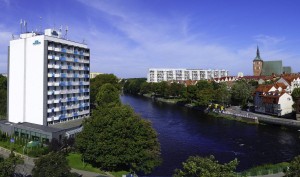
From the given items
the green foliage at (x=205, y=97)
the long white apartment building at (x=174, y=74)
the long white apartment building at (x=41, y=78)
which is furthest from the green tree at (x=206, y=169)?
the long white apartment building at (x=174, y=74)

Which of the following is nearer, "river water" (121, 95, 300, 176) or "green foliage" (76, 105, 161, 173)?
"green foliage" (76, 105, 161, 173)

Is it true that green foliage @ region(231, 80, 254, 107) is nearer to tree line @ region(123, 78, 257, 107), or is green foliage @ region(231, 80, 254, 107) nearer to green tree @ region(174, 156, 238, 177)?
tree line @ region(123, 78, 257, 107)

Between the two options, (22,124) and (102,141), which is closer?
(102,141)

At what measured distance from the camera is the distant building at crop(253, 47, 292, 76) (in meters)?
133

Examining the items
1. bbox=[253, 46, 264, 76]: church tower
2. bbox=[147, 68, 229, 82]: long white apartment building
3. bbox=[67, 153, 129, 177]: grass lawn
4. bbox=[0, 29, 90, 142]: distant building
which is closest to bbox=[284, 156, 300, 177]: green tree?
bbox=[67, 153, 129, 177]: grass lawn

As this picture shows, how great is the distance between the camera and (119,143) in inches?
1152

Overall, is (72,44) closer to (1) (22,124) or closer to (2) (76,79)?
(2) (76,79)

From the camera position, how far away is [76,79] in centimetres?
5134

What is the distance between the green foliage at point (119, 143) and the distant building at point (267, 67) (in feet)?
355

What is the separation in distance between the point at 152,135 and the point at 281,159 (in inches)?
635

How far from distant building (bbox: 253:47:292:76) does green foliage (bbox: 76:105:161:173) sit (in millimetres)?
108149

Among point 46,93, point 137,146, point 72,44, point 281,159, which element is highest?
point 72,44

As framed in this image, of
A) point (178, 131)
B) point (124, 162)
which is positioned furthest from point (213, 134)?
point (124, 162)

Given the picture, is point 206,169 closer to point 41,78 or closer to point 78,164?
point 78,164
